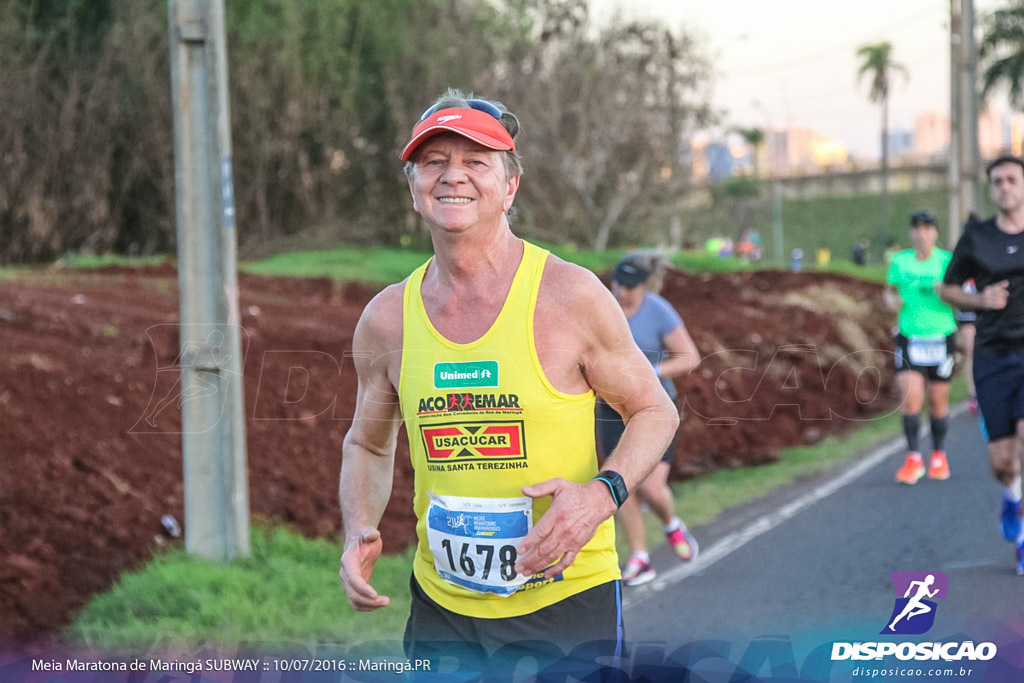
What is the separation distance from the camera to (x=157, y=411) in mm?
8398

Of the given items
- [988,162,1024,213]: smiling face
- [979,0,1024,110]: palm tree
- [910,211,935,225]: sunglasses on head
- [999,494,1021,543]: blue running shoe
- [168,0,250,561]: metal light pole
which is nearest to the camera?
[168,0,250,561]: metal light pole

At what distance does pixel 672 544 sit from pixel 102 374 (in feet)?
14.1

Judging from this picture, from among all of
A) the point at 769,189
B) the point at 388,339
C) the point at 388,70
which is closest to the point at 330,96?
the point at 388,70

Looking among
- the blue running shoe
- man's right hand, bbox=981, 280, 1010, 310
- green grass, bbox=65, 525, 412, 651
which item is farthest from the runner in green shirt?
green grass, bbox=65, 525, 412, 651

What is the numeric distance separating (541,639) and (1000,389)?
4.62 meters

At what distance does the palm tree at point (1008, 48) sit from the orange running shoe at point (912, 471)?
51579 mm

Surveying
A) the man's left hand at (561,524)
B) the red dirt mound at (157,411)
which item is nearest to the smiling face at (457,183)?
the man's left hand at (561,524)

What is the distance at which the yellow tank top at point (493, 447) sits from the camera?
129 inches

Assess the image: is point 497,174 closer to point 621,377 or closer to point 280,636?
point 621,377

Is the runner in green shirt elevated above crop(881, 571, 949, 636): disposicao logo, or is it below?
above

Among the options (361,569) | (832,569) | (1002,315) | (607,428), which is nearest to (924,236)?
(1002,315)

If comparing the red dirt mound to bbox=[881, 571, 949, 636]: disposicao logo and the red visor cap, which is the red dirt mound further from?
the red visor cap

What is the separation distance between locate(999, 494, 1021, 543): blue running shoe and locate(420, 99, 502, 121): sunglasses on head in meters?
5.21

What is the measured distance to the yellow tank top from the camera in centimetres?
328
